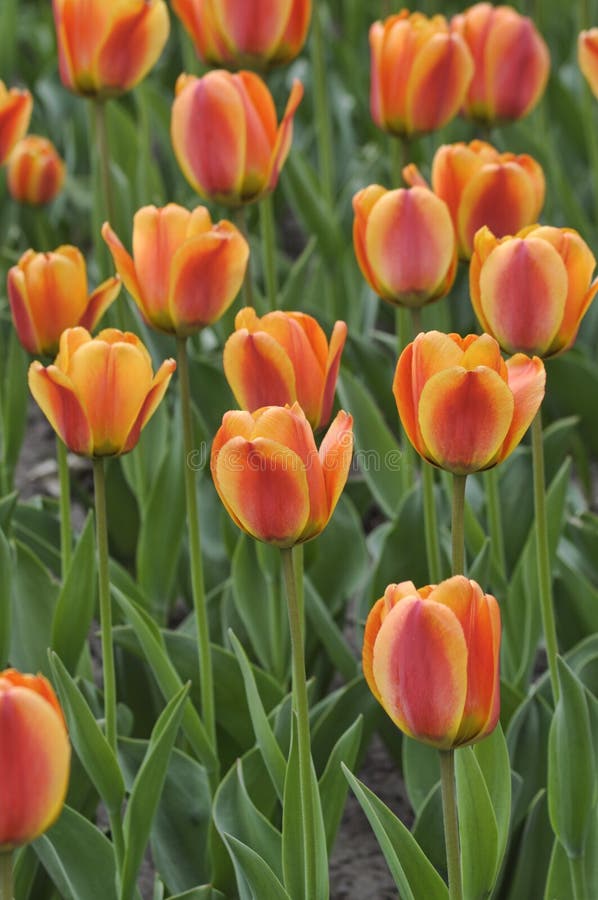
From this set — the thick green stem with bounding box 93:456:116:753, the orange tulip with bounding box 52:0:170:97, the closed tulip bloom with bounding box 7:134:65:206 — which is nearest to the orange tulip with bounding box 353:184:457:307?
the thick green stem with bounding box 93:456:116:753

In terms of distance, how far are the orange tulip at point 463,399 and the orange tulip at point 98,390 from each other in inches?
7.8

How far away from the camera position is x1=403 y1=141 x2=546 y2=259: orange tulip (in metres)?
1.39

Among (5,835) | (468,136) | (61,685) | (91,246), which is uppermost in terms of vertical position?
(5,835)

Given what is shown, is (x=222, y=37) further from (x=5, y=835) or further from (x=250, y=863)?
(x=5, y=835)

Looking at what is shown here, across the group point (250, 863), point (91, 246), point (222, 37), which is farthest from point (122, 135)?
point (250, 863)

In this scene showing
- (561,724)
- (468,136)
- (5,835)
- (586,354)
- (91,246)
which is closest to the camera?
(5,835)

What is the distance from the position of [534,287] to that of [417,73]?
0.61 meters

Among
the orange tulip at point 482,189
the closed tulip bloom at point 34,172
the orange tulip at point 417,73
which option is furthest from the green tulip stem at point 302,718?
the closed tulip bloom at point 34,172

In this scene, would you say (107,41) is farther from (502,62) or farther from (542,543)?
(542,543)

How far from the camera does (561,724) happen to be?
117cm

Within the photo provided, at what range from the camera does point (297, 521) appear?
92 centimetres

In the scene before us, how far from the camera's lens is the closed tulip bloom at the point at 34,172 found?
229cm

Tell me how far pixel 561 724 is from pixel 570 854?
11 cm

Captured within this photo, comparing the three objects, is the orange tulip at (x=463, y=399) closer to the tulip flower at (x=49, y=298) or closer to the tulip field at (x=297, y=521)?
the tulip field at (x=297, y=521)
